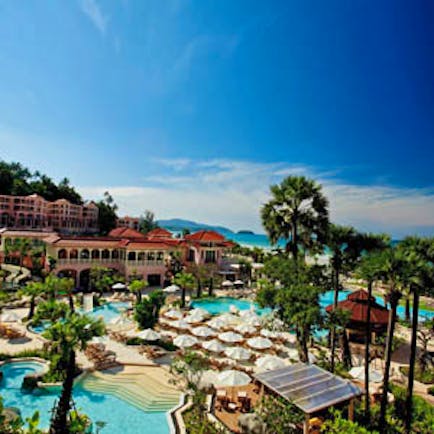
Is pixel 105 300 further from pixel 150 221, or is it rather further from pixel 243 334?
pixel 150 221

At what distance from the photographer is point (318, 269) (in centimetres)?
1756

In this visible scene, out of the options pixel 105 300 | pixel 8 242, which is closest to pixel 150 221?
pixel 8 242

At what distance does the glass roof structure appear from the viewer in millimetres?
10586

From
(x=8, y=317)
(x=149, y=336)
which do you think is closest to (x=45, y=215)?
(x=8, y=317)

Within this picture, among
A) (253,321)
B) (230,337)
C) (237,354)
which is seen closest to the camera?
(237,354)

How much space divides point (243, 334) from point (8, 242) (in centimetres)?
2999

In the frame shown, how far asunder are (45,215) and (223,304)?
1768 inches

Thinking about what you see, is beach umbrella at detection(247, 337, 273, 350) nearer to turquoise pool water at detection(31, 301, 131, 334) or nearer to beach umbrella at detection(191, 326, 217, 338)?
beach umbrella at detection(191, 326, 217, 338)

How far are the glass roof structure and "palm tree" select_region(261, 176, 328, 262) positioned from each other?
7379mm

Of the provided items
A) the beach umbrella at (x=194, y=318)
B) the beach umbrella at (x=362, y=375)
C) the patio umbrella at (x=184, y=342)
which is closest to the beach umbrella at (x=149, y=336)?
the patio umbrella at (x=184, y=342)

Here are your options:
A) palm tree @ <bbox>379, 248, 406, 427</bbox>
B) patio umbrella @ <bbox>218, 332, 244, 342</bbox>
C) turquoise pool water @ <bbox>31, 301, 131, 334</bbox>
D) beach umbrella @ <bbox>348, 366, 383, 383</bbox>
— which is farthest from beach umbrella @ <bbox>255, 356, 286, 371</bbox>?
turquoise pool water @ <bbox>31, 301, 131, 334</bbox>

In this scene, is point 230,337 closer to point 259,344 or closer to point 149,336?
point 259,344

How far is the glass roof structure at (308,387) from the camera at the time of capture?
417 inches

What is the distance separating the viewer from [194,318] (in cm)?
2408
